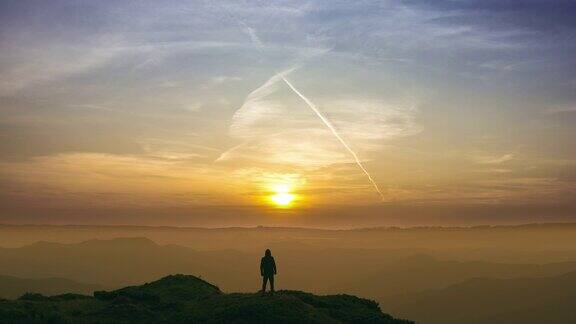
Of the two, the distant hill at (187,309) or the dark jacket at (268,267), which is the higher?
the dark jacket at (268,267)

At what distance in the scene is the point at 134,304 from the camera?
1481 inches

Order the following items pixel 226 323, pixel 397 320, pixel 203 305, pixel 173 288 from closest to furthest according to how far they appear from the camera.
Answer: pixel 226 323 → pixel 203 305 → pixel 397 320 → pixel 173 288

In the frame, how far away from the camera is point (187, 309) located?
3650cm

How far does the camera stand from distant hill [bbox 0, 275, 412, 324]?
3250 centimetres

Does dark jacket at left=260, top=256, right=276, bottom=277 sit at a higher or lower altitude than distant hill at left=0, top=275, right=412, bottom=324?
higher

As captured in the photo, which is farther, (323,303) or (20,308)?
(323,303)

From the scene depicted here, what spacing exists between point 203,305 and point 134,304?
530 cm

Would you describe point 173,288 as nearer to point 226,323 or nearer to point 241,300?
point 241,300

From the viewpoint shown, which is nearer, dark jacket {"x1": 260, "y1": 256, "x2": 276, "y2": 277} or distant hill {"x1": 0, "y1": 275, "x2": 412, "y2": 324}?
distant hill {"x1": 0, "y1": 275, "x2": 412, "y2": 324}

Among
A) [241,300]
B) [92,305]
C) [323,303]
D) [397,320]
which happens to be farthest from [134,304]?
[397,320]

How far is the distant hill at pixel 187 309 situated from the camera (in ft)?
107

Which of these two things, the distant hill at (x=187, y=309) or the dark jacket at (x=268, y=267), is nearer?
the distant hill at (x=187, y=309)

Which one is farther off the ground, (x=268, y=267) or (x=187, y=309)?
(x=268, y=267)

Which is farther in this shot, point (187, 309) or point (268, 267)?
point (268, 267)
